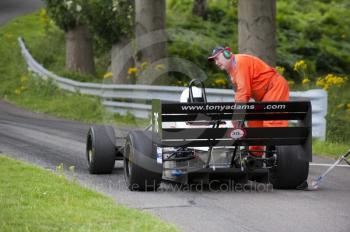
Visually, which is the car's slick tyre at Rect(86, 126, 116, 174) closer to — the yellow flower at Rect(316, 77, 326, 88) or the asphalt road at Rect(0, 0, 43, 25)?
the yellow flower at Rect(316, 77, 326, 88)

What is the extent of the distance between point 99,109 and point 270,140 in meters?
13.0

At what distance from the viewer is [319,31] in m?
31.7

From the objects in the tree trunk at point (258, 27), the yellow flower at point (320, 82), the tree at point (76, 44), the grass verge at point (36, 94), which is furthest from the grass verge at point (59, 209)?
the tree at point (76, 44)

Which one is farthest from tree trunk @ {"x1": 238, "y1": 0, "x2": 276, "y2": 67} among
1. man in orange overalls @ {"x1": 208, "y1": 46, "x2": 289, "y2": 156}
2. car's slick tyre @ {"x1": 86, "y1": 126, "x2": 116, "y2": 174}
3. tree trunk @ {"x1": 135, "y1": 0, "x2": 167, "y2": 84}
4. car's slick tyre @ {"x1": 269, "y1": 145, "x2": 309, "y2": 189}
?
tree trunk @ {"x1": 135, "y1": 0, "x2": 167, "y2": 84}

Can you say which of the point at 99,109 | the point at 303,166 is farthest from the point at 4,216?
the point at 99,109

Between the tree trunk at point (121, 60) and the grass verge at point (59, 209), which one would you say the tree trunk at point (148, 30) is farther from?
the grass verge at point (59, 209)

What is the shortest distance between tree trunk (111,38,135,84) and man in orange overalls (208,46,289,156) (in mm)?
14316

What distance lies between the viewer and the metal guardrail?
15117mm

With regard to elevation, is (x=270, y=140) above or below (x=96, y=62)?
above

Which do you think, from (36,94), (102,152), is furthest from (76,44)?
(102,152)

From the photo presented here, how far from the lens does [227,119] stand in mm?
9781

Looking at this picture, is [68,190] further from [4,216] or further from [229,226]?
[229,226]

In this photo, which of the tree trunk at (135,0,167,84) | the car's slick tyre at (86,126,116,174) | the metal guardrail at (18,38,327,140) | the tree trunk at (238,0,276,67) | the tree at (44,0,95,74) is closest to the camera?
the car's slick tyre at (86,126,116,174)

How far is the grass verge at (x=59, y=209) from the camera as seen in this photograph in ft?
24.5
